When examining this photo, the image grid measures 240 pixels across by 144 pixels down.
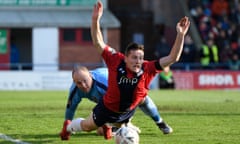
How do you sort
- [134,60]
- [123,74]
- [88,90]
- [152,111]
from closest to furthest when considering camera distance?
[134,60], [123,74], [88,90], [152,111]

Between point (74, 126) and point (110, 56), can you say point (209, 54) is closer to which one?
point (74, 126)

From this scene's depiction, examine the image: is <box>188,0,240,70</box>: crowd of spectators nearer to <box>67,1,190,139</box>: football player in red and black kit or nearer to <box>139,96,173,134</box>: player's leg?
<box>139,96,173,134</box>: player's leg

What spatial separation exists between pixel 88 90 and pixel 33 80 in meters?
21.1

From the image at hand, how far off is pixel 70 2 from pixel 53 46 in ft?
8.76

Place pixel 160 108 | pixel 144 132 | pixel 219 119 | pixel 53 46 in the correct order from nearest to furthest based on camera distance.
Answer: pixel 144 132 → pixel 219 119 → pixel 160 108 → pixel 53 46

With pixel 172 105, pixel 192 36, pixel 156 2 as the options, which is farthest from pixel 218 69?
pixel 172 105

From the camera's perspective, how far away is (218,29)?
128 feet

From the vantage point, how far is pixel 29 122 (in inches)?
634

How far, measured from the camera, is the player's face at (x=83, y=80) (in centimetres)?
1264

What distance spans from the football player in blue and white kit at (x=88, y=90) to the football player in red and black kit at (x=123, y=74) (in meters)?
0.54

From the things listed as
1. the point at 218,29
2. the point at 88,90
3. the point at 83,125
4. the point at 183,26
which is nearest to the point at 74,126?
the point at 83,125

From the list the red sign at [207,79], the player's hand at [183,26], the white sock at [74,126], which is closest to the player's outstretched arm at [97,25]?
the player's hand at [183,26]

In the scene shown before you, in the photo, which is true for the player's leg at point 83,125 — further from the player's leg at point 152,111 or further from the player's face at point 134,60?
the player's leg at point 152,111

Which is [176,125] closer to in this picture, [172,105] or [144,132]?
[144,132]
